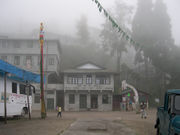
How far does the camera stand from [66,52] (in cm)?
7075

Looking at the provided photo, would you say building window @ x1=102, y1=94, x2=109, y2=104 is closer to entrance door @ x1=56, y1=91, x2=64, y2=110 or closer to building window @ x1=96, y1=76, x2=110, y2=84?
building window @ x1=96, y1=76, x2=110, y2=84

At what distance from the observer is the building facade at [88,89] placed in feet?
131

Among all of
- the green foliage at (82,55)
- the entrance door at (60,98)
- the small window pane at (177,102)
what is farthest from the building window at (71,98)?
the small window pane at (177,102)

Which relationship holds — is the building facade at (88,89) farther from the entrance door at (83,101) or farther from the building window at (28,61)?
the building window at (28,61)

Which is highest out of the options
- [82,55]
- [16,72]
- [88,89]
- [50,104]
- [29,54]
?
[82,55]

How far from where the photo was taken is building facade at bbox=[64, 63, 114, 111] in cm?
4003

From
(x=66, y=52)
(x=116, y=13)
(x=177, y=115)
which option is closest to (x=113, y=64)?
(x=66, y=52)

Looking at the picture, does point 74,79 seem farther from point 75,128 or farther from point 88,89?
point 75,128

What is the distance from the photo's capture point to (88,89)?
39.9m

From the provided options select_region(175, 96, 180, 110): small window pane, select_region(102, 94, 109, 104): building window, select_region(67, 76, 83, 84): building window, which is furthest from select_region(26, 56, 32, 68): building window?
select_region(175, 96, 180, 110): small window pane

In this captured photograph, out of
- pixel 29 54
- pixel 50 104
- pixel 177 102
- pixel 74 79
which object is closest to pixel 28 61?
pixel 29 54

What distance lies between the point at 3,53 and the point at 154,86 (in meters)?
31.9

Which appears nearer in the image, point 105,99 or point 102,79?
point 105,99

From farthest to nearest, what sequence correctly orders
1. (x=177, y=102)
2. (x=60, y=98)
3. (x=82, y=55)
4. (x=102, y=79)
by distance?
(x=82, y=55) < (x=60, y=98) < (x=102, y=79) < (x=177, y=102)
